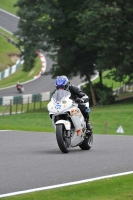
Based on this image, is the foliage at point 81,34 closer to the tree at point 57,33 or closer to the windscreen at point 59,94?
the tree at point 57,33

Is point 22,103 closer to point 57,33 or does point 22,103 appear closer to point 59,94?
point 57,33

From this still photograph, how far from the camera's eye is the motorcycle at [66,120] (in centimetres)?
1326

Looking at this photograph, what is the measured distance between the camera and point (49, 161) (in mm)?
11969

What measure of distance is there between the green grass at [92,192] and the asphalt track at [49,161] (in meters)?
0.49

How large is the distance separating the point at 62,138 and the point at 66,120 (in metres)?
0.47

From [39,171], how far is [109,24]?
3660cm

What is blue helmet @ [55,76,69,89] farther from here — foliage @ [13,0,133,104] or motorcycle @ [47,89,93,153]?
foliage @ [13,0,133,104]

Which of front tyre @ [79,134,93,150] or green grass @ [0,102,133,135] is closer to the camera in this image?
front tyre @ [79,134,93,150]

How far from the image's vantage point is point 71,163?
1184 centimetres

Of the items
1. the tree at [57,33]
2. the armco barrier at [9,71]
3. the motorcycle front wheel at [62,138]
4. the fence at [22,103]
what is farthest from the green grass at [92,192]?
the armco barrier at [9,71]

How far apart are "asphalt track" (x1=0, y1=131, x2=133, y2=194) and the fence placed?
112 feet

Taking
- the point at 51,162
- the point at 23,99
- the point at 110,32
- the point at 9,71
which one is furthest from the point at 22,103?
the point at 51,162

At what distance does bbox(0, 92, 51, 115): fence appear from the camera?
50731 mm

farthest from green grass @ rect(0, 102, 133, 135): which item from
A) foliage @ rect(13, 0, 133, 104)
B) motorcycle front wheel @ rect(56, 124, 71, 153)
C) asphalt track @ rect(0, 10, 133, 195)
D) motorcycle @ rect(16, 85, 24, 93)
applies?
motorcycle front wheel @ rect(56, 124, 71, 153)
